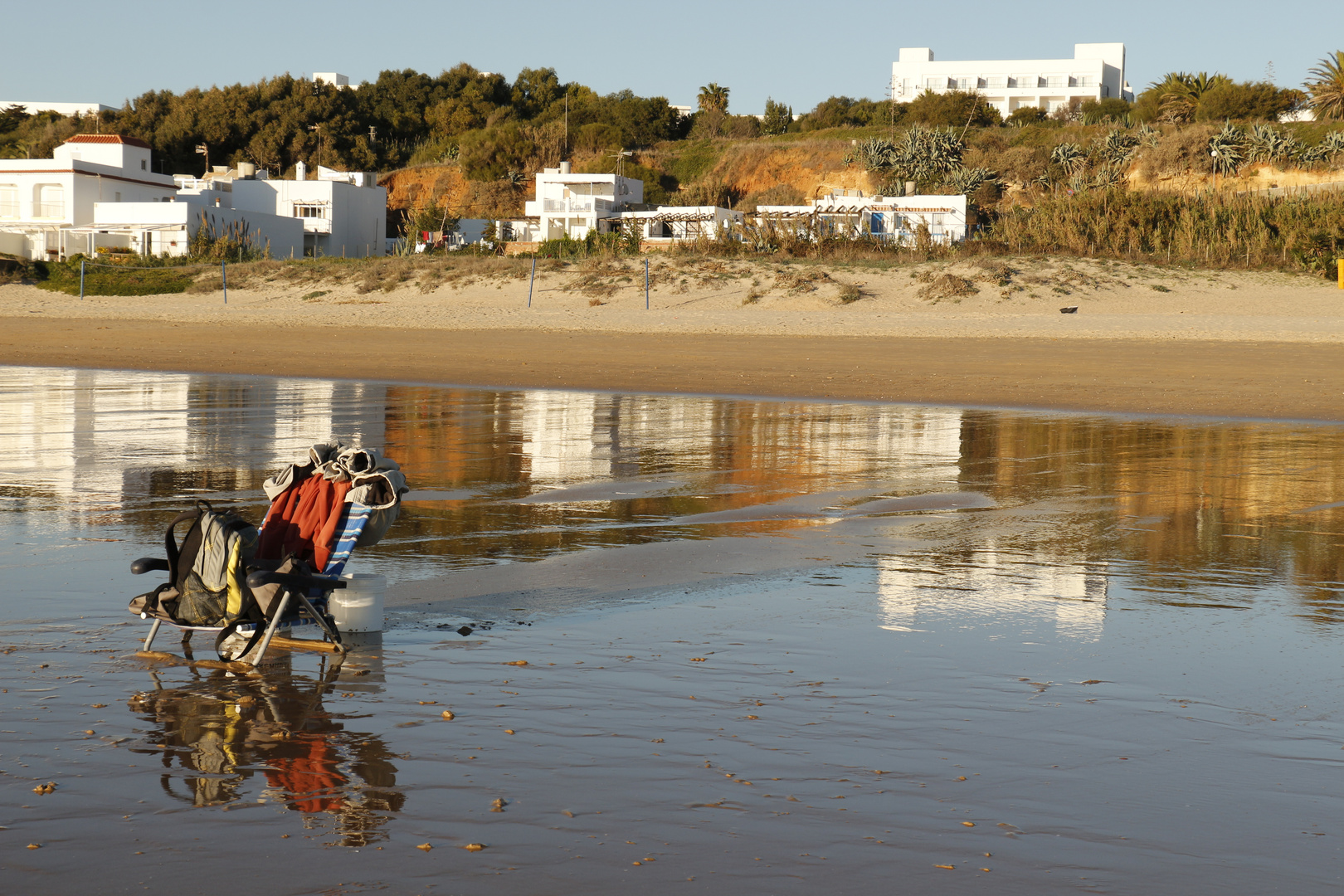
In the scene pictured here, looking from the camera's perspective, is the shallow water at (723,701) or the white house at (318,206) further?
the white house at (318,206)

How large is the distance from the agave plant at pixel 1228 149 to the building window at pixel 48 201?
4975cm

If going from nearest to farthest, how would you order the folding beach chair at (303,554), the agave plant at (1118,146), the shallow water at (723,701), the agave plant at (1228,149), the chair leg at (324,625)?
1. the shallow water at (723,701)
2. the folding beach chair at (303,554)
3. the chair leg at (324,625)
4. the agave plant at (1228,149)
5. the agave plant at (1118,146)

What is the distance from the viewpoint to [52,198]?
58.9 m

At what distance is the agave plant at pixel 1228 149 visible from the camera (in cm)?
5612

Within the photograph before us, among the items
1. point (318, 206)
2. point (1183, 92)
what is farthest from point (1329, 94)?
point (318, 206)

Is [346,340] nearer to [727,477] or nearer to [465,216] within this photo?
[727,477]

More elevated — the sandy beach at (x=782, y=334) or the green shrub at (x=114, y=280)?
the green shrub at (x=114, y=280)

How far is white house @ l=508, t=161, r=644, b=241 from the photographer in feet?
229

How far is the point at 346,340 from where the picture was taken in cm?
2723

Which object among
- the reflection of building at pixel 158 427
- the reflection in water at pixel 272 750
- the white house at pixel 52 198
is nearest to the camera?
the reflection in water at pixel 272 750

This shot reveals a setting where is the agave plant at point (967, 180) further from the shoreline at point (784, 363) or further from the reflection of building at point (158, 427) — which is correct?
the reflection of building at point (158, 427)

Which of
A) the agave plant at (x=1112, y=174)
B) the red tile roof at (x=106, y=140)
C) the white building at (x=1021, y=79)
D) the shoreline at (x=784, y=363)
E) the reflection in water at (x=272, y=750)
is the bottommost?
the reflection in water at (x=272, y=750)

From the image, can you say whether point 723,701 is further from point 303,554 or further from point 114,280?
point 114,280

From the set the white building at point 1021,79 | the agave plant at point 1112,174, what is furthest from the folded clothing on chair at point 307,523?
the white building at point 1021,79
